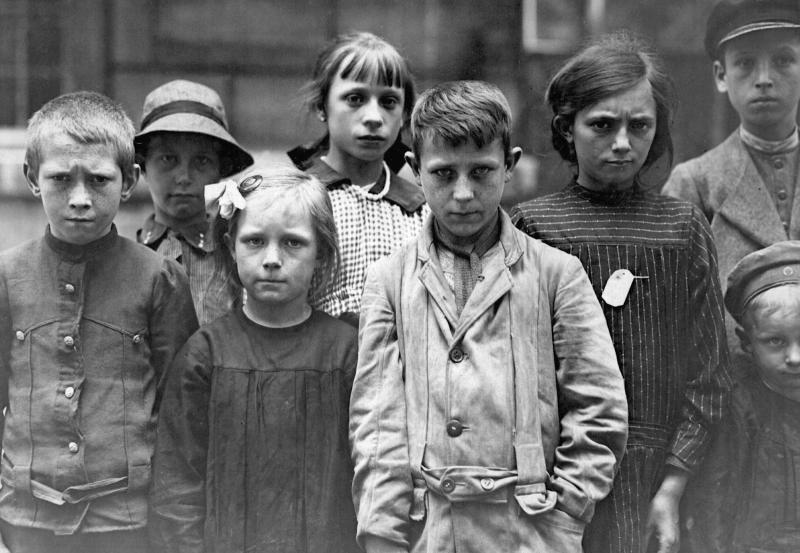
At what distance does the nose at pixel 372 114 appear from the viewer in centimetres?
324

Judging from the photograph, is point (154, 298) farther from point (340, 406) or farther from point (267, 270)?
point (340, 406)

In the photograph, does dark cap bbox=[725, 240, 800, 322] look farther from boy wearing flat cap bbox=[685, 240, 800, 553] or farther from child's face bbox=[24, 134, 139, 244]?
child's face bbox=[24, 134, 139, 244]

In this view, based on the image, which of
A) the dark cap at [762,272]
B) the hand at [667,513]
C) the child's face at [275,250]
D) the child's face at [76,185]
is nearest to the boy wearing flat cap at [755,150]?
the dark cap at [762,272]

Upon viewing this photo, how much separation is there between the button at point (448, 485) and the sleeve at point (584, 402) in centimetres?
25

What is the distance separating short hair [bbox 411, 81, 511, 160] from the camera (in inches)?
99.9

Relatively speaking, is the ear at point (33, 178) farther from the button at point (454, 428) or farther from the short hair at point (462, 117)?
the button at point (454, 428)

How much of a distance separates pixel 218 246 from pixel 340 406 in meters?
0.66

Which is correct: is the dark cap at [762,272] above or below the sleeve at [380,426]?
above

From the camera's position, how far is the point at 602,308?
2.77m

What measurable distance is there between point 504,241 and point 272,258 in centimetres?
63

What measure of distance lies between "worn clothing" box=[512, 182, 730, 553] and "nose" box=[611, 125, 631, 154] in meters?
0.19

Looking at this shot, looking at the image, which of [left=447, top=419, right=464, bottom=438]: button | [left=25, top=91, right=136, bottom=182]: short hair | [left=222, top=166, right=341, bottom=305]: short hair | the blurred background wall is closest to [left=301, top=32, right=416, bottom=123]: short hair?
[left=222, top=166, right=341, bottom=305]: short hair

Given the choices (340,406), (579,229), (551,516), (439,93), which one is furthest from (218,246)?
(551,516)

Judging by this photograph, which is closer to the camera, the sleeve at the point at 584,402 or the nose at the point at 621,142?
the sleeve at the point at 584,402
